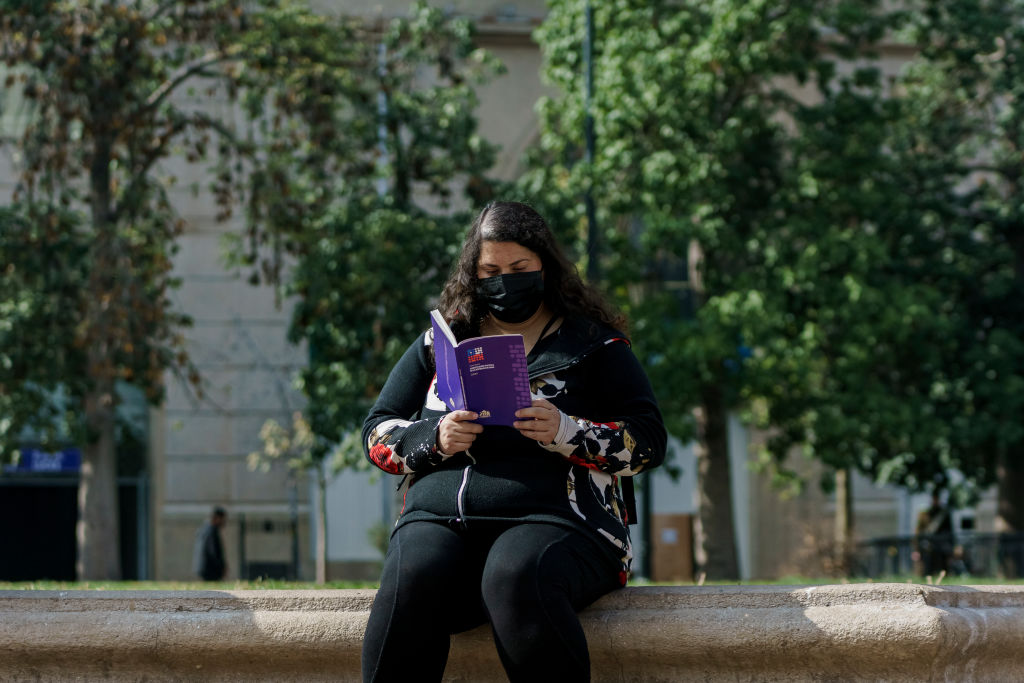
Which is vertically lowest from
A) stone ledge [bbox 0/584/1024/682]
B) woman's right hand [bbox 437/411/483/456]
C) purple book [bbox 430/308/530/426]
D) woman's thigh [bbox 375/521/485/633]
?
stone ledge [bbox 0/584/1024/682]

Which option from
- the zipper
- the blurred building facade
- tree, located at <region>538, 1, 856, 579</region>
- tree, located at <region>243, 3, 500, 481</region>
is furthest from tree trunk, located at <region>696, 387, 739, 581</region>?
the zipper

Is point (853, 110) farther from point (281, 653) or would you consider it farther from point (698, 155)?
point (281, 653)

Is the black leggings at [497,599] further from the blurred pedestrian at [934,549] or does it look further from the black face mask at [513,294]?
the blurred pedestrian at [934,549]

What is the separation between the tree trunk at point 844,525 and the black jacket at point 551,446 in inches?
576

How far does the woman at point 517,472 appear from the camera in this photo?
10.2 ft

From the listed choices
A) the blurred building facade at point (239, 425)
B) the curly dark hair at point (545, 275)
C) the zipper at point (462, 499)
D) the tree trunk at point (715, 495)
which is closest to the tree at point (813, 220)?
the tree trunk at point (715, 495)

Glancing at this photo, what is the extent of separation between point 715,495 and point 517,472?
496 inches

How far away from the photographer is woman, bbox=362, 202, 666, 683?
10.2ft

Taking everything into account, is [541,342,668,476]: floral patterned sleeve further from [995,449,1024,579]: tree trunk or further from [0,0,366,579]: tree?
[995,449,1024,579]: tree trunk

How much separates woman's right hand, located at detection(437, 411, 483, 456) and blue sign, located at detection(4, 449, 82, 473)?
16.7 metres

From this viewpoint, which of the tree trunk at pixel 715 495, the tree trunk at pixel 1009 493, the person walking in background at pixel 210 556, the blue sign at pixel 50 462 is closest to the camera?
the tree trunk at pixel 715 495

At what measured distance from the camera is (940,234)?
17.0 m

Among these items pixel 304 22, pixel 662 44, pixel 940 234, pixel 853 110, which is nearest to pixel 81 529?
pixel 304 22

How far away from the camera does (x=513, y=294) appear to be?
376 cm
